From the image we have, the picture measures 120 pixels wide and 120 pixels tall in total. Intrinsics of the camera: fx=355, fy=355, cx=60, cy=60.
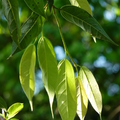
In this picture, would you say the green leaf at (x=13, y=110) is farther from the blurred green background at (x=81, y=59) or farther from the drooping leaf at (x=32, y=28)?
the blurred green background at (x=81, y=59)

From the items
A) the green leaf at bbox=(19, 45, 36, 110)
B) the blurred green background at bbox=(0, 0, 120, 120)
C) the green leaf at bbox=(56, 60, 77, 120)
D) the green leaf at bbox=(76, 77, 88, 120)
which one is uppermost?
the green leaf at bbox=(19, 45, 36, 110)

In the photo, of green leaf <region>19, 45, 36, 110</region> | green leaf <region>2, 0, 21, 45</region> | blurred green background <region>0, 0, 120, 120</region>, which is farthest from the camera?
blurred green background <region>0, 0, 120, 120</region>

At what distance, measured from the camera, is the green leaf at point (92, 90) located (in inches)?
21.0

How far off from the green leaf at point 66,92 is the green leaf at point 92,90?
0.08 ft

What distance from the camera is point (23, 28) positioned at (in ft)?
1.74

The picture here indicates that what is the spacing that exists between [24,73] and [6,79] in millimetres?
2547

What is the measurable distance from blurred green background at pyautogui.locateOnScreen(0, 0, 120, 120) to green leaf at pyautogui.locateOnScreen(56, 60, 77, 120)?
216 cm

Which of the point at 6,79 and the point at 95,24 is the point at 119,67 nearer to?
the point at 6,79

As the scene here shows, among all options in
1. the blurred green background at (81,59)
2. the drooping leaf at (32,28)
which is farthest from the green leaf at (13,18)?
the blurred green background at (81,59)

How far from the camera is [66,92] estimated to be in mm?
530

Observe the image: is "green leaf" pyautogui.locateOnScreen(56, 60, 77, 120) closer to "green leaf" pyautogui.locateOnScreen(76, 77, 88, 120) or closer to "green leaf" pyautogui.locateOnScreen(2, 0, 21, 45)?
"green leaf" pyautogui.locateOnScreen(76, 77, 88, 120)

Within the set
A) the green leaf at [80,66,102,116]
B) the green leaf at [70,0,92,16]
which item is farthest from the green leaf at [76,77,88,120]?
the green leaf at [70,0,92,16]

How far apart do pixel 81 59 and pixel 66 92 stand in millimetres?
2350

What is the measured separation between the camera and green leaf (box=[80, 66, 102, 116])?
21.0 inches
